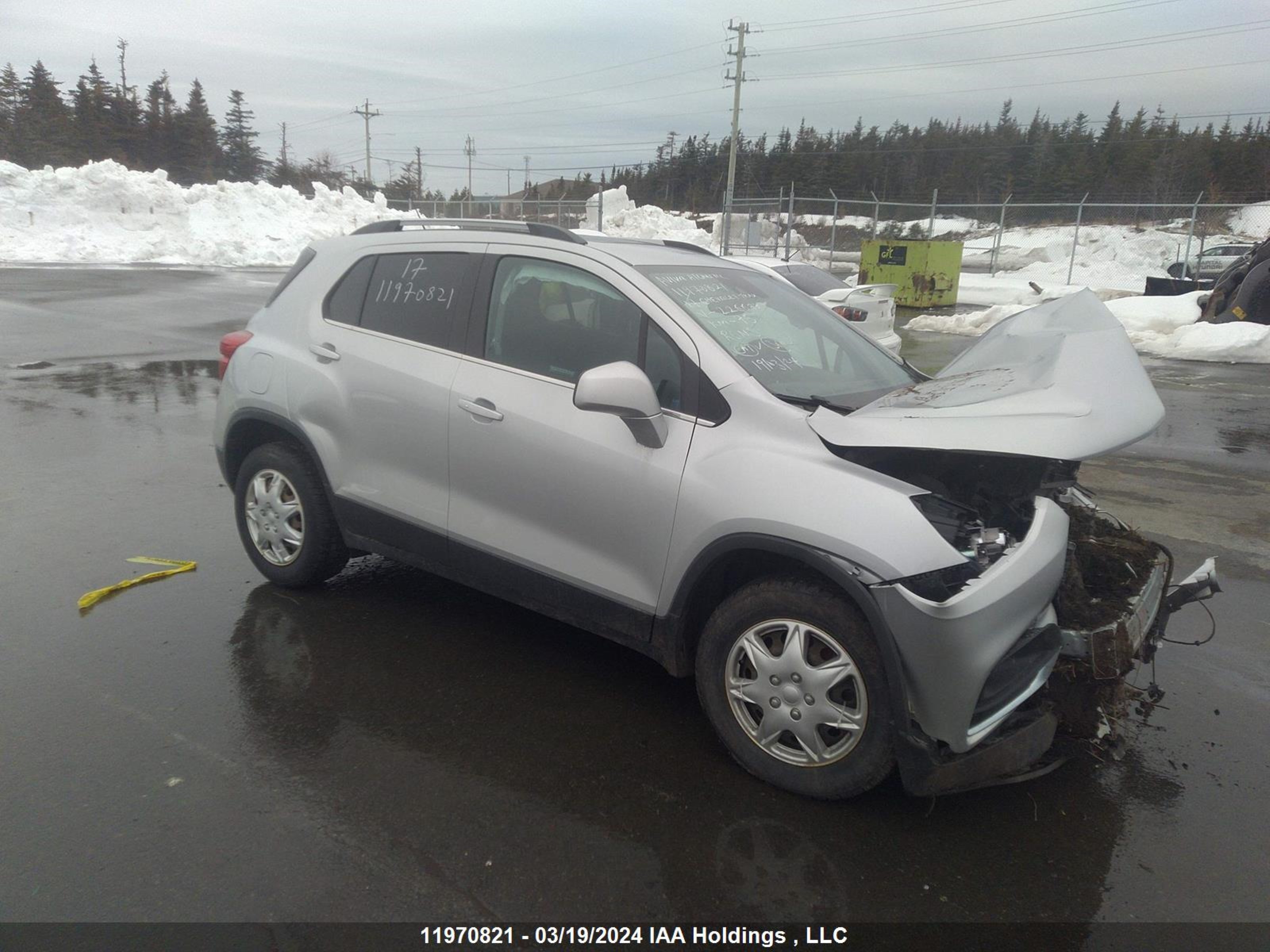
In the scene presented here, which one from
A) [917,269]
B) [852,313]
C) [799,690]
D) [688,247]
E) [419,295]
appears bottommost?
[799,690]

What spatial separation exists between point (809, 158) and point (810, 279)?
2500 inches

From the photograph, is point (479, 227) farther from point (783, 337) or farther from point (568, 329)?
point (783, 337)

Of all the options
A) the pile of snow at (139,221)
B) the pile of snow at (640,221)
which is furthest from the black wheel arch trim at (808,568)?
the pile of snow at (640,221)

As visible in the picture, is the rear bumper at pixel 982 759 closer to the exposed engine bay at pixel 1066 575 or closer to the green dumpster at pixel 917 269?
the exposed engine bay at pixel 1066 575

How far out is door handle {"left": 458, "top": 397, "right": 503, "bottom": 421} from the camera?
3746mm

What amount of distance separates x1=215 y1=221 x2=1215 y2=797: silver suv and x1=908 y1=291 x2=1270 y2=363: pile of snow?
8861 millimetres

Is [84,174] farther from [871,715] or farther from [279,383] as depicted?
[871,715]

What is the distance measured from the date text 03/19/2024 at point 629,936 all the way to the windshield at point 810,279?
30.5ft

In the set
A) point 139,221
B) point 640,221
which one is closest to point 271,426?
point 139,221

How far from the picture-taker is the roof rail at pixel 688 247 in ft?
15.0

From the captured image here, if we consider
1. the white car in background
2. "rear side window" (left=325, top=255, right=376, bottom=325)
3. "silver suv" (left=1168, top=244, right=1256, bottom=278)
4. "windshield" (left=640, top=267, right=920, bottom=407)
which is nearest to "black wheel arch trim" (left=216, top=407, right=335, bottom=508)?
"rear side window" (left=325, top=255, right=376, bottom=325)

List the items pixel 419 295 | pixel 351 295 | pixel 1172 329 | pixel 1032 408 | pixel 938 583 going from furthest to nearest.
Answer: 1. pixel 1172 329
2. pixel 351 295
3. pixel 419 295
4. pixel 1032 408
5. pixel 938 583

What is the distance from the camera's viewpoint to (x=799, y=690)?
9.87 ft

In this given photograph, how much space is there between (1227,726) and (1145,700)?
11.8 inches
